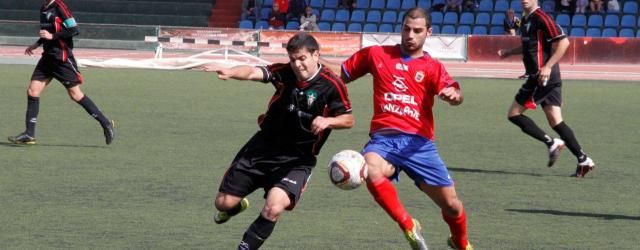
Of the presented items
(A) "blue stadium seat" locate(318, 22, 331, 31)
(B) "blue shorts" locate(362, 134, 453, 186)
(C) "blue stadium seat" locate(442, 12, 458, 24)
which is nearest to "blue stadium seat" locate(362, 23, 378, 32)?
(A) "blue stadium seat" locate(318, 22, 331, 31)

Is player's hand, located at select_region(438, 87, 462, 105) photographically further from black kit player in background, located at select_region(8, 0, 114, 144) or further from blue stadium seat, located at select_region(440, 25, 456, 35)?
blue stadium seat, located at select_region(440, 25, 456, 35)

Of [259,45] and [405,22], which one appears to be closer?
[405,22]

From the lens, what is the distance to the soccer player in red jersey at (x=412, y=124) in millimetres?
7293

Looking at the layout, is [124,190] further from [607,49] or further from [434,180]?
[607,49]

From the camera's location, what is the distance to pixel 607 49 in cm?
3000

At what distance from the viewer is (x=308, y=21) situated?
33781mm

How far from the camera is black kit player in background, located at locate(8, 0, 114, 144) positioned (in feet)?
41.8

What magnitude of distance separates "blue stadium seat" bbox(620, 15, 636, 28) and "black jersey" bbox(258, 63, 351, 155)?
90.1 ft

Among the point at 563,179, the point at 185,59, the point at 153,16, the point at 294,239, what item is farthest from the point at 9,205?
the point at 153,16

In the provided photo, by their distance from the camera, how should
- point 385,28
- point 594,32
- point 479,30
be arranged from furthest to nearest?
point 385,28 → point 479,30 → point 594,32

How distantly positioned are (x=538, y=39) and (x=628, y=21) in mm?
23088

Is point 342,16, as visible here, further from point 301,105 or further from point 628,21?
point 301,105

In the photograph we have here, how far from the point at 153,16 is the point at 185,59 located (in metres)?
8.24

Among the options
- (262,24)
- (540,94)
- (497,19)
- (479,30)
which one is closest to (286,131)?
(540,94)
